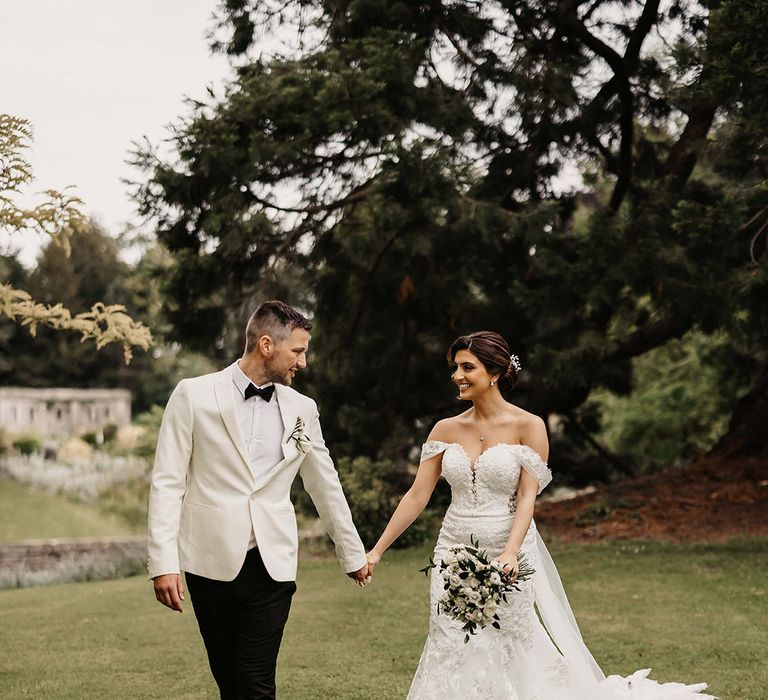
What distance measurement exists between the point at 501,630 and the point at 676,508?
855cm

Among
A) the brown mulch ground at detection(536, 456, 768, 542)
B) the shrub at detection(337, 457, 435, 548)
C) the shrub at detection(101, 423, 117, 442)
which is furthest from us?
the shrub at detection(101, 423, 117, 442)

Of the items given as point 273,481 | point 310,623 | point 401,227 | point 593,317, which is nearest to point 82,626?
point 310,623

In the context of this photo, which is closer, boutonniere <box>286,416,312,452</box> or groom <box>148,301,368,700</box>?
groom <box>148,301,368,700</box>

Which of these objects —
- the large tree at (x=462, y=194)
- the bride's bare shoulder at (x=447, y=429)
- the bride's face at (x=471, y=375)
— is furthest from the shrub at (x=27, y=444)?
the bride's face at (x=471, y=375)

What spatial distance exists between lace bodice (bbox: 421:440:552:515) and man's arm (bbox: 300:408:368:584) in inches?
25.5

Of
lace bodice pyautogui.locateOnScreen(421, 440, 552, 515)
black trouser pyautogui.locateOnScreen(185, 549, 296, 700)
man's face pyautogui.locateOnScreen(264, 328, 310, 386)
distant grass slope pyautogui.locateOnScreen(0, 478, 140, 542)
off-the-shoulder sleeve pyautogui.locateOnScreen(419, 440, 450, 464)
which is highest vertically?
man's face pyautogui.locateOnScreen(264, 328, 310, 386)

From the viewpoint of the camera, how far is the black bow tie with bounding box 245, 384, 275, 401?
12.6 ft

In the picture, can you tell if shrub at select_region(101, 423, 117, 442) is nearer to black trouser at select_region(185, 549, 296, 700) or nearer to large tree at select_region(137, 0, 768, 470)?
large tree at select_region(137, 0, 768, 470)

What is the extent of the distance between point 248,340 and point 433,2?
8.23 meters

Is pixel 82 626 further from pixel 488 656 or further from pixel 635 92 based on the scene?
pixel 635 92

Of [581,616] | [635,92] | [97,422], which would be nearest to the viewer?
[581,616]

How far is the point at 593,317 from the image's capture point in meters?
11.3

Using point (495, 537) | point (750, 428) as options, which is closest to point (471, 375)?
point (495, 537)

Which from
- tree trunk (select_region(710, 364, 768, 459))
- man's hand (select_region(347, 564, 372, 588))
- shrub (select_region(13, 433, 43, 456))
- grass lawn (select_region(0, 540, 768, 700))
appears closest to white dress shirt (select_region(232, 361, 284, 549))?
man's hand (select_region(347, 564, 372, 588))
